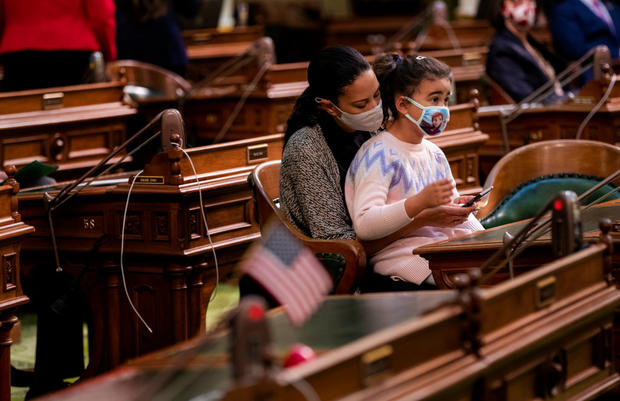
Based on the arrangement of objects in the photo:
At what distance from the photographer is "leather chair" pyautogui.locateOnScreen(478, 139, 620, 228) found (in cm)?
367

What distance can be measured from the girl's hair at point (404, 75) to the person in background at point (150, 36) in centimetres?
374

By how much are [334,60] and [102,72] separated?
8.78 ft

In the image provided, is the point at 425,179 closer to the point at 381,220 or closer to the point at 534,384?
the point at 381,220

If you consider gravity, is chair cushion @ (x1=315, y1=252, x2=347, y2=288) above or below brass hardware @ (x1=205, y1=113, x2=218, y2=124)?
above

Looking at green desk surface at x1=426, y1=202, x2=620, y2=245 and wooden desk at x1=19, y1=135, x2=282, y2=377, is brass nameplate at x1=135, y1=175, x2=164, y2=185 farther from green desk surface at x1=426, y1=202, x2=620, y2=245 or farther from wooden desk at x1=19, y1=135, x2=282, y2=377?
green desk surface at x1=426, y1=202, x2=620, y2=245

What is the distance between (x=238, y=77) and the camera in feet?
23.7

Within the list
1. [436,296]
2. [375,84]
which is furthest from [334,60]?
[436,296]

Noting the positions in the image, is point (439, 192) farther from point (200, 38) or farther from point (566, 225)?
point (200, 38)

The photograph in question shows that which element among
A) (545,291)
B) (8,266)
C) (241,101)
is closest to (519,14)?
(241,101)

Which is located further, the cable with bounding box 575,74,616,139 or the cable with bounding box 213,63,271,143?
the cable with bounding box 213,63,271,143

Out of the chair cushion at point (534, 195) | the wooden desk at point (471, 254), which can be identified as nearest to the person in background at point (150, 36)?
the chair cushion at point (534, 195)

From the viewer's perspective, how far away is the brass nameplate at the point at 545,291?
2.12 m

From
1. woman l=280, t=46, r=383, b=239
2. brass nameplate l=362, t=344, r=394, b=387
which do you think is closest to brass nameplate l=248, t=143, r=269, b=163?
woman l=280, t=46, r=383, b=239

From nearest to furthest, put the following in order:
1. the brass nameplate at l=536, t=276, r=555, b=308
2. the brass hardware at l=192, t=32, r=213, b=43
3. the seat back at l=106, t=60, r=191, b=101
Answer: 1. the brass nameplate at l=536, t=276, r=555, b=308
2. the seat back at l=106, t=60, r=191, b=101
3. the brass hardware at l=192, t=32, r=213, b=43
